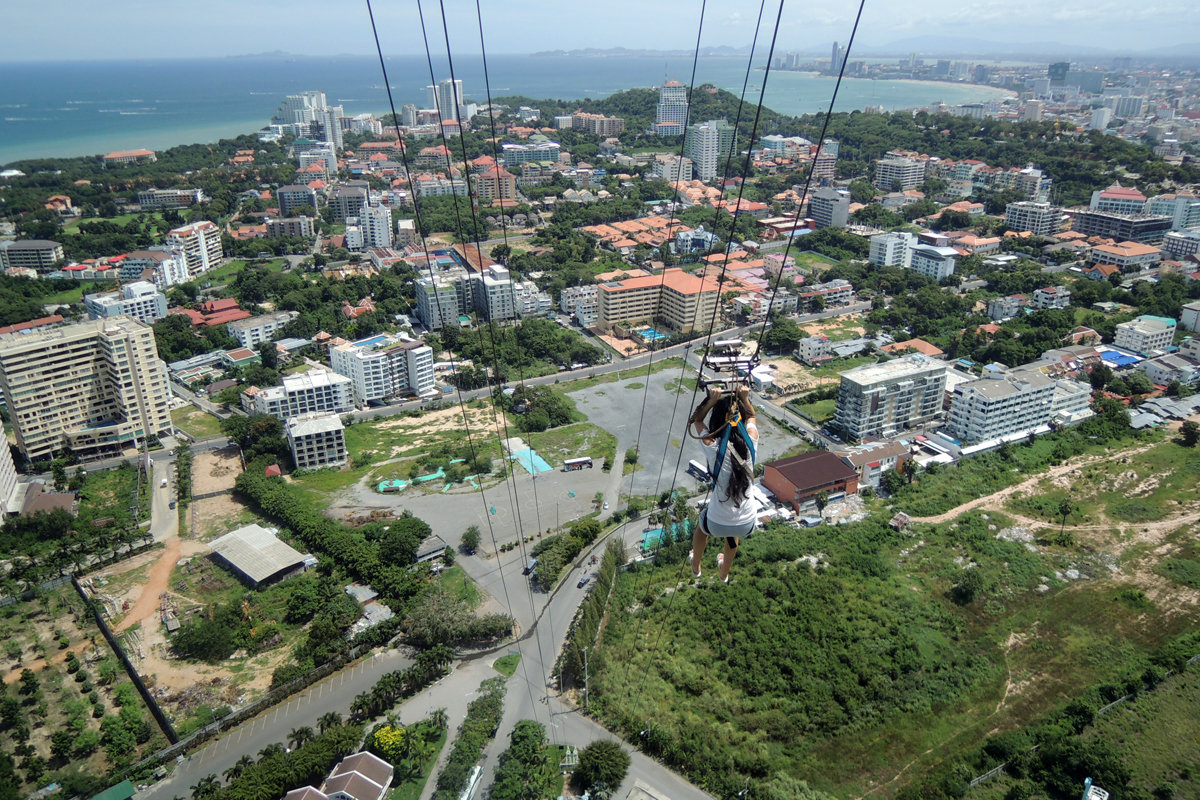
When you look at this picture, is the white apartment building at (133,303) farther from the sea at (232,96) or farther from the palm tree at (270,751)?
the sea at (232,96)

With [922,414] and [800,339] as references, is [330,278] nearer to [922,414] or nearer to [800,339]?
[800,339]

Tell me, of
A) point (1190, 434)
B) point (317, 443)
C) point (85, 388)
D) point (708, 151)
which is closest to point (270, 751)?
point (317, 443)

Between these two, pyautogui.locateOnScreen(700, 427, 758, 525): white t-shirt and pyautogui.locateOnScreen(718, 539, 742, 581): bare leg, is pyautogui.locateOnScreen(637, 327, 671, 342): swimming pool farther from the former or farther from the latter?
pyautogui.locateOnScreen(700, 427, 758, 525): white t-shirt

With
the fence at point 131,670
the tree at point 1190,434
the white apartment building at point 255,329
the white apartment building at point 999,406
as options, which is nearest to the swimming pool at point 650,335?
the white apartment building at point 999,406

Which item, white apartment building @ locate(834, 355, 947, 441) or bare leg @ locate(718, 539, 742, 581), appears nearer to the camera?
bare leg @ locate(718, 539, 742, 581)

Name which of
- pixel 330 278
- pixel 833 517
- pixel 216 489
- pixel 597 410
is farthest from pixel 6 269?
pixel 833 517

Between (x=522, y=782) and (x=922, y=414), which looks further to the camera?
(x=922, y=414)

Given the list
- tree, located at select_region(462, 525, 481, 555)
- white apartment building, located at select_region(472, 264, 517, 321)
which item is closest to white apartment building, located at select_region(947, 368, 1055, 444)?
tree, located at select_region(462, 525, 481, 555)
